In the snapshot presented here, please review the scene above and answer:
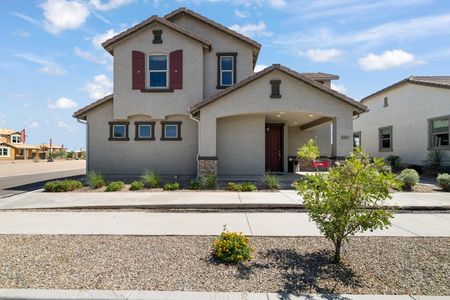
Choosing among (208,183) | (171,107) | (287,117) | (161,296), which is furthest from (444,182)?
(161,296)

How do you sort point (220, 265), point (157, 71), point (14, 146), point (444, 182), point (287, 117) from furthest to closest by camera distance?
point (14, 146)
point (287, 117)
point (157, 71)
point (444, 182)
point (220, 265)

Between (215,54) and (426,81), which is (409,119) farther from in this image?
(215,54)

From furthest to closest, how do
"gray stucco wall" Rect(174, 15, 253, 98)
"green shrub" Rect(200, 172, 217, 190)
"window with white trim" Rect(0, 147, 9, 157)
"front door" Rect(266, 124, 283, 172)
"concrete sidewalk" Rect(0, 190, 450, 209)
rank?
"window with white trim" Rect(0, 147, 9, 157), "front door" Rect(266, 124, 283, 172), "gray stucco wall" Rect(174, 15, 253, 98), "green shrub" Rect(200, 172, 217, 190), "concrete sidewalk" Rect(0, 190, 450, 209)

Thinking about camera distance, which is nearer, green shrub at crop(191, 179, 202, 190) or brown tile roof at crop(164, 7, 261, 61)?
green shrub at crop(191, 179, 202, 190)

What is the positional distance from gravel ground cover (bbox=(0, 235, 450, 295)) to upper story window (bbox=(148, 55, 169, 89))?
10578mm

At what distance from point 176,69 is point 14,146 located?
162 feet

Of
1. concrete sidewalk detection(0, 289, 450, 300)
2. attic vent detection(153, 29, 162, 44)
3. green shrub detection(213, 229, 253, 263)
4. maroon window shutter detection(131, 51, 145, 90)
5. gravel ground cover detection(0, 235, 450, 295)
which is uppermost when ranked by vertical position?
attic vent detection(153, 29, 162, 44)

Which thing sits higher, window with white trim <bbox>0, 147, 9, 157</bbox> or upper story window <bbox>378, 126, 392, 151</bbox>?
upper story window <bbox>378, 126, 392, 151</bbox>

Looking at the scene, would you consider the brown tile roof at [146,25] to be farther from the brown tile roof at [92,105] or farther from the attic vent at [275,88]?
the attic vent at [275,88]

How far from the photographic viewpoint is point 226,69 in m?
15.9

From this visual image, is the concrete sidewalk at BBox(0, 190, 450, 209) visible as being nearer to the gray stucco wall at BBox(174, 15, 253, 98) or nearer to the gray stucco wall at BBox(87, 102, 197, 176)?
the gray stucco wall at BBox(87, 102, 197, 176)

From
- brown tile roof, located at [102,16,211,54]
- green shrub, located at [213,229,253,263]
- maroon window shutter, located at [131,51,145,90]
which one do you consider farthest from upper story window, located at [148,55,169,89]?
green shrub, located at [213,229,253,263]

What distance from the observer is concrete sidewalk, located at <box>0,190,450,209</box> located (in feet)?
29.3

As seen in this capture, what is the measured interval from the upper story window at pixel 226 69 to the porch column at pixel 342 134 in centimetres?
589
